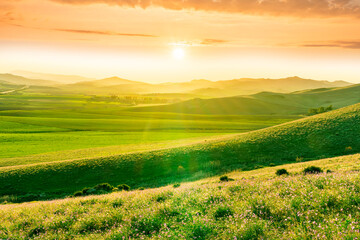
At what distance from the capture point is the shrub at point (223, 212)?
8.19m

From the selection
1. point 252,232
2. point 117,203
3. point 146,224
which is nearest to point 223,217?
point 252,232

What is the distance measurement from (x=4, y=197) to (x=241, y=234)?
32769 millimetres

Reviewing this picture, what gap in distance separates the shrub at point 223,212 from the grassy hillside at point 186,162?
2245cm

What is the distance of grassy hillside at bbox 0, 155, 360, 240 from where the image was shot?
6.64 m

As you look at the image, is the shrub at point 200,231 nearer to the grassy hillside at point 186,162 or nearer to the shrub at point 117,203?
the shrub at point 117,203

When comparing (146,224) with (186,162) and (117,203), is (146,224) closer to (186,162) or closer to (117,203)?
(117,203)

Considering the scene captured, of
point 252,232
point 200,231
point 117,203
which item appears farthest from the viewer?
point 117,203

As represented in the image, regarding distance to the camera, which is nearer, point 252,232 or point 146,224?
point 252,232

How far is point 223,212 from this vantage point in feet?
27.4

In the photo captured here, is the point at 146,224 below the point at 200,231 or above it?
below

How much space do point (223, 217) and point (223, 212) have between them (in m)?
0.33

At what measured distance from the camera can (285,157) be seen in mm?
35594

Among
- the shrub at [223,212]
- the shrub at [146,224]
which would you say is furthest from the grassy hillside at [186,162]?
the shrub at [223,212]

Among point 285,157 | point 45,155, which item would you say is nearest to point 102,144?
point 45,155
